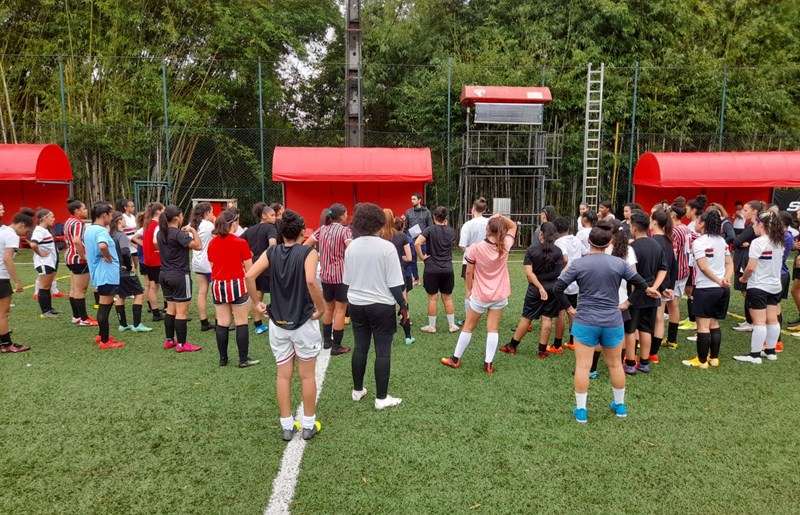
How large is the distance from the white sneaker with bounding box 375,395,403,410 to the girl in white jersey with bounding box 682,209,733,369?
3.42 metres

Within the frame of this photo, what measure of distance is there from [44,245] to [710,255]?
8.88m

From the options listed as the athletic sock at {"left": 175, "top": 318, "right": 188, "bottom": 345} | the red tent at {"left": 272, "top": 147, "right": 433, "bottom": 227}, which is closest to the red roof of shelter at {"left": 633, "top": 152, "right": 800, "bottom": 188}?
the red tent at {"left": 272, "top": 147, "right": 433, "bottom": 227}

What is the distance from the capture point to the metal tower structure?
1454 centimetres

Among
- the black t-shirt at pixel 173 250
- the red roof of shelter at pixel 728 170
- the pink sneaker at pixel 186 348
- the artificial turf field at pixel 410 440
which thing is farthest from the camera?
the red roof of shelter at pixel 728 170

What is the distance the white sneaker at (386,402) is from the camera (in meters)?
4.68

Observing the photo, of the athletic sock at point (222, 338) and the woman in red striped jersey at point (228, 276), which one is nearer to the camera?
the woman in red striped jersey at point (228, 276)

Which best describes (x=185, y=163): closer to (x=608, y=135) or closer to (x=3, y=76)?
(x=3, y=76)

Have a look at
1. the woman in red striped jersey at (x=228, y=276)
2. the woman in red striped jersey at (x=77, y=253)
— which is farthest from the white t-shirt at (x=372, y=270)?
the woman in red striped jersey at (x=77, y=253)

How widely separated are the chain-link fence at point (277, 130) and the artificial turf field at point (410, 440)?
1159 centimetres

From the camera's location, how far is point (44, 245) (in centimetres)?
790

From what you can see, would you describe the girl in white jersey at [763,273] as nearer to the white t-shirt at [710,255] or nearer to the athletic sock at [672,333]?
the white t-shirt at [710,255]

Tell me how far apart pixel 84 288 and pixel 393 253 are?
17.3 feet

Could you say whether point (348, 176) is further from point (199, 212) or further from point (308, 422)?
point (308, 422)

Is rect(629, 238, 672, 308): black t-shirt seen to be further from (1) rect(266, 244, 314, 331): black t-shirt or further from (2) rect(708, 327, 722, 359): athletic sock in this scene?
(1) rect(266, 244, 314, 331): black t-shirt
